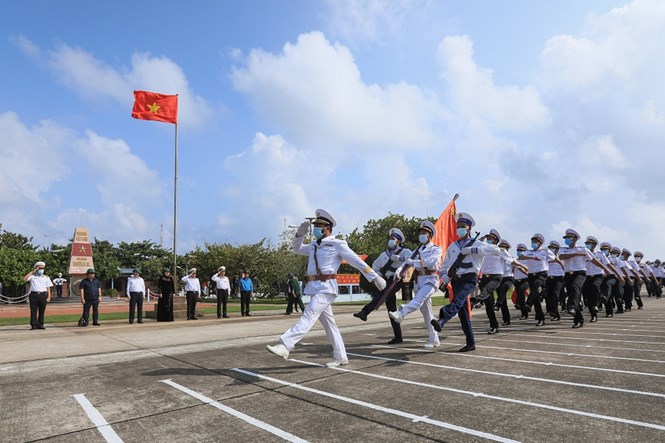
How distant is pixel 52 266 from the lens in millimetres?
50750

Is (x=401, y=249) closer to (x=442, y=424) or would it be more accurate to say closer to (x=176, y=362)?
(x=176, y=362)

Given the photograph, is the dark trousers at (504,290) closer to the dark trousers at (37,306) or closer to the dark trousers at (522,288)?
the dark trousers at (522,288)

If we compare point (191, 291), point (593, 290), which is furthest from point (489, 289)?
point (191, 291)

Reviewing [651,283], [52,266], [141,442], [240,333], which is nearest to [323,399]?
[141,442]

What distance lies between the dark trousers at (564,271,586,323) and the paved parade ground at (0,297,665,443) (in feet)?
6.31

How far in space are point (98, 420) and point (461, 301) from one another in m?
4.89

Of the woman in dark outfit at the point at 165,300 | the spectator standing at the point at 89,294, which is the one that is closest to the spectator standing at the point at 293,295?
the woman in dark outfit at the point at 165,300

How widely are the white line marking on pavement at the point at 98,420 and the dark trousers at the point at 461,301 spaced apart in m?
4.45

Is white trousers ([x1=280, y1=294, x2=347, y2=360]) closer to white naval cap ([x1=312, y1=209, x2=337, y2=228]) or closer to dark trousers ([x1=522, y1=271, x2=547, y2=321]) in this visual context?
white naval cap ([x1=312, y1=209, x2=337, y2=228])

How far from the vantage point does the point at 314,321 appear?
19.6 feet

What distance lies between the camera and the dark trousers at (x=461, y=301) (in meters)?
6.77

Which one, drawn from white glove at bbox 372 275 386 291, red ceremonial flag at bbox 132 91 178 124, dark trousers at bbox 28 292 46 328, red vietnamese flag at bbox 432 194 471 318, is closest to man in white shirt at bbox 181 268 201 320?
dark trousers at bbox 28 292 46 328

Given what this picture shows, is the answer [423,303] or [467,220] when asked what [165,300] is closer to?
[423,303]

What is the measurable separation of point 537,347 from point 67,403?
677 cm
